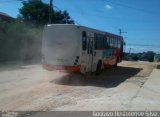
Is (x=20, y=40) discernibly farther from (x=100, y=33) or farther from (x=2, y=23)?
(x=100, y=33)

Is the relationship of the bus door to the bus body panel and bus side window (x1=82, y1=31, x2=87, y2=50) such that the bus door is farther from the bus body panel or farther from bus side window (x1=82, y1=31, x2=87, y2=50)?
the bus body panel

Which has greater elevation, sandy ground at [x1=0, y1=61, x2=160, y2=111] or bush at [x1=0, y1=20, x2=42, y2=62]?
bush at [x1=0, y1=20, x2=42, y2=62]

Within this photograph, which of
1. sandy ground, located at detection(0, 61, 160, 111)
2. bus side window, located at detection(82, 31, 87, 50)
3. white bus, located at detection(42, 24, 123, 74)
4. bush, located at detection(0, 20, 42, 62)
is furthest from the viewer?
bush, located at detection(0, 20, 42, 62)

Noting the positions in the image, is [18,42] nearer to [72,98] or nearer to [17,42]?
[17,42]

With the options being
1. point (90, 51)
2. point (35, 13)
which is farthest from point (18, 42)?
point (35, 13)

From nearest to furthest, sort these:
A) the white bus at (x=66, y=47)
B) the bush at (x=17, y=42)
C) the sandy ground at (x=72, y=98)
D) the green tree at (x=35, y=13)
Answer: the sandy ground at (x=72, y=98)
the white bus at (x=66, y=47)
the bush at (x=17, y=42)
the green tree at (x=35, y=13)

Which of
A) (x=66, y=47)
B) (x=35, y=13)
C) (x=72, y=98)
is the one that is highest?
(x=35, y=13)

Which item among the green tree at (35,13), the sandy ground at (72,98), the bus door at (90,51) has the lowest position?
the sandy ground at (72,98)

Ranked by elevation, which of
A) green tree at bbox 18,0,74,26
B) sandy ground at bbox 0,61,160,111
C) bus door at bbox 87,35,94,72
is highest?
green tree at bbox 18,0,74,26

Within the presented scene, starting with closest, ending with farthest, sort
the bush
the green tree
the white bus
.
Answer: the white bus < the bush < the green tree

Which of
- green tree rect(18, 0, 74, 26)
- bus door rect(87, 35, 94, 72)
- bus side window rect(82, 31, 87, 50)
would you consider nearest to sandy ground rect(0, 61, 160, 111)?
bus side window rect(82, 31, 87, 50)

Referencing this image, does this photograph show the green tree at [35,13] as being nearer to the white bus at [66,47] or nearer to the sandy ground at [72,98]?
the white bus at [66,47]

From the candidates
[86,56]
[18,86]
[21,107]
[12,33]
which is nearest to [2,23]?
[12,33]

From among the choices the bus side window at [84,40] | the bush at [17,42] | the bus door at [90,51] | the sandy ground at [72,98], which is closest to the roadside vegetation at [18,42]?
the bush at [17,42]
